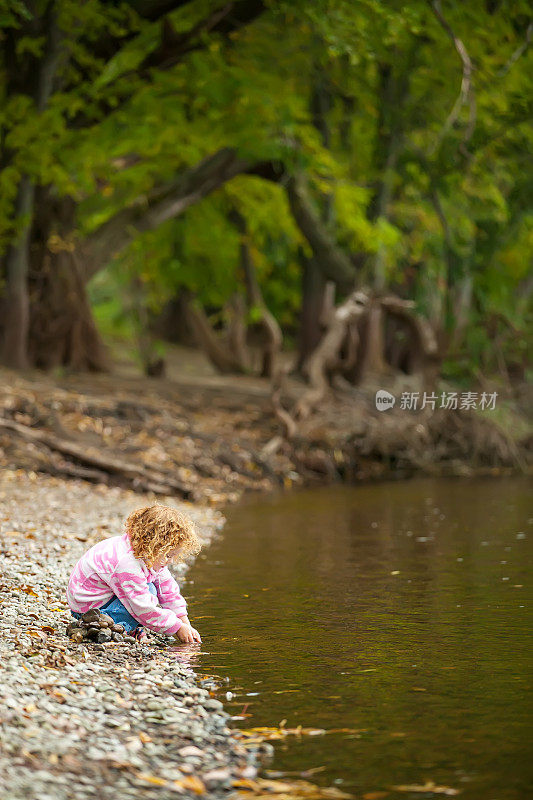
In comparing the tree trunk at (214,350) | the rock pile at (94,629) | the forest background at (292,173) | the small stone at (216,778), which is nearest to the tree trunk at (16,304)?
the forest background at (292,173)

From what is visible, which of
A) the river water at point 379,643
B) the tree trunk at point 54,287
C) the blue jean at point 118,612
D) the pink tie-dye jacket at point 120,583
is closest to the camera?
the river water at point 379,643

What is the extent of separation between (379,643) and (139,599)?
1673 millimetres

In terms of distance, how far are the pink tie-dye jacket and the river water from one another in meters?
0.39

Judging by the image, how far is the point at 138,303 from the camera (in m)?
30.6

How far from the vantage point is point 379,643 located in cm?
749

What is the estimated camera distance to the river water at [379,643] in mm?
5266

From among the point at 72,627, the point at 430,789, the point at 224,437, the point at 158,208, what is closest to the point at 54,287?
the point at 158,208

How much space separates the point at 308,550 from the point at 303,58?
12.8m

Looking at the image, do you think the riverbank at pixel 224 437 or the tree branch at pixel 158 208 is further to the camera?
the tree branch at pixel 158 208

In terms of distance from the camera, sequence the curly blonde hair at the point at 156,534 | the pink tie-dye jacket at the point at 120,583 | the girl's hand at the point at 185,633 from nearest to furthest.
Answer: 1. the curly blonde hair at the point at 156,534
2. the pink tie-dye jacket at the point at 120,583
3. the girl's hand at the point at 185,633

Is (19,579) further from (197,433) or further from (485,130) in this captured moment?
(485,130)

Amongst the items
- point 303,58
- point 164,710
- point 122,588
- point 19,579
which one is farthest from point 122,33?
point 164,710

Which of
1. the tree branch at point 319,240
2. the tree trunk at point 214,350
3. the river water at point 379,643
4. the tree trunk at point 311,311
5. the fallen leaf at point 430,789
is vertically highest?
the tree branch at point 319,240

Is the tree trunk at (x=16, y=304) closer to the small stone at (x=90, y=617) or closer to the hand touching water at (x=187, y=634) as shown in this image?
the hand touching water at (x=187, y=634)
